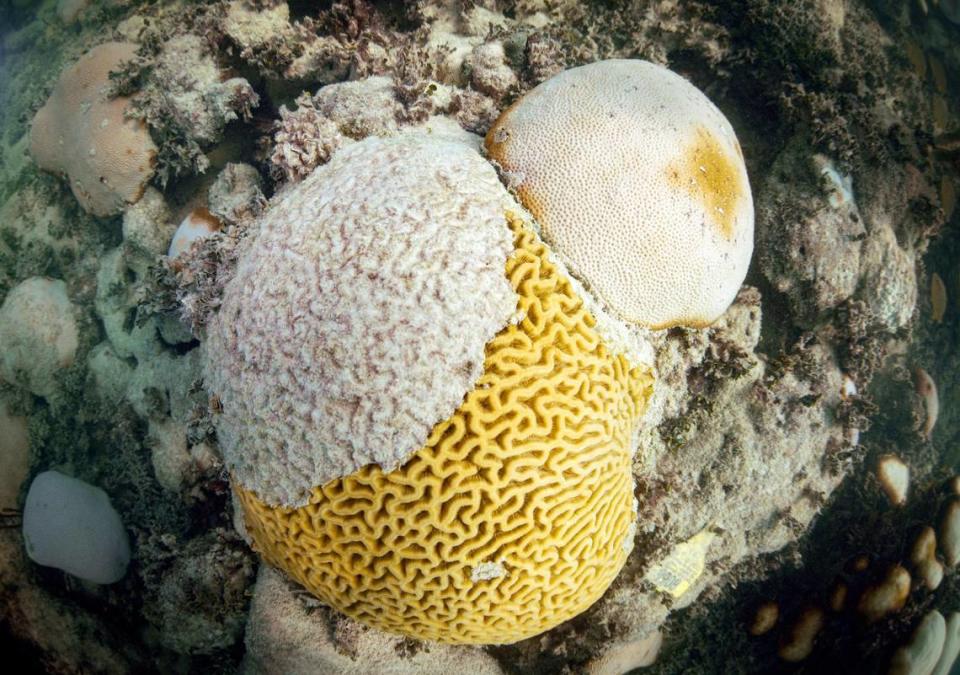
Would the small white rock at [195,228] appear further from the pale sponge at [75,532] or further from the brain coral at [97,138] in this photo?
the pale sponge at [75,532]

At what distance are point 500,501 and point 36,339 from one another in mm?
6265

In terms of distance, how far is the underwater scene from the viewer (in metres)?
2.73

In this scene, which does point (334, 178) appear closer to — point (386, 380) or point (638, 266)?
point (386, 380)

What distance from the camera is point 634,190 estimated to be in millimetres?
3061

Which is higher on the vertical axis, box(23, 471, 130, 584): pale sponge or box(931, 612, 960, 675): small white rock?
box(23, 471, 130, 584): pale sponge

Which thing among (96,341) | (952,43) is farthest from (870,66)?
(96,341)

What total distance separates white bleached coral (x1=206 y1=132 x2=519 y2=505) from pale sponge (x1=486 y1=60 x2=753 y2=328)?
0.40 meters

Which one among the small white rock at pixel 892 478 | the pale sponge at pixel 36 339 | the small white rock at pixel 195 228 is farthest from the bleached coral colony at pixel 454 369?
the small white rock at pixel 892 478

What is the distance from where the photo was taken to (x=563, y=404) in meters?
2.74

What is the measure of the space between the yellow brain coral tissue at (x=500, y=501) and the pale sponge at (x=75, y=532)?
2.98 metres

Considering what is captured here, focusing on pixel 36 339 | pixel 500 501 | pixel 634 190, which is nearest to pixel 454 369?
pixel 500 501

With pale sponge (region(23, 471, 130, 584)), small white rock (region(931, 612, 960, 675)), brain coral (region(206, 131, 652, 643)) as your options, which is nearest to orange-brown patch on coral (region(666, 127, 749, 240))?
brain coral (region(206, 131, 652, 643))

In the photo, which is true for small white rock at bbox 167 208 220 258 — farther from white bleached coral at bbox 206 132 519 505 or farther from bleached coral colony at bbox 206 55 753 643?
white bleached coral at bbox 206 132 519 505

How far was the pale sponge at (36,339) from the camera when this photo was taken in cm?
593
